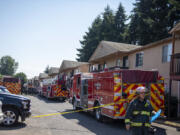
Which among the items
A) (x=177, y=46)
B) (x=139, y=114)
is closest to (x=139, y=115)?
(x=139, y=114)

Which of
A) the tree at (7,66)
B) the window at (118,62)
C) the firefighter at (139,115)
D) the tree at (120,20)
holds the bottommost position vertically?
the firefighter at (139,115)

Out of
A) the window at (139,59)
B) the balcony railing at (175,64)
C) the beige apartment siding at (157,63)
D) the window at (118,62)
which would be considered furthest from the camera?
the window at (118,62)

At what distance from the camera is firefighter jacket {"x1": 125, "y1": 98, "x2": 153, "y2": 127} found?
5340 millimetres

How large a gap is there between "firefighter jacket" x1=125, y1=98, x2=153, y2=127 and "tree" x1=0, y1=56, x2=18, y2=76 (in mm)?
153428

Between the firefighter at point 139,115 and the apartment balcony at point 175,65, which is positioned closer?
the firefighter at point 139,115

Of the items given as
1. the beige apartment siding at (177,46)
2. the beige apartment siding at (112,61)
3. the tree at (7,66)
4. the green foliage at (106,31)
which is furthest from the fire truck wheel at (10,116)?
the tree at (7,66)

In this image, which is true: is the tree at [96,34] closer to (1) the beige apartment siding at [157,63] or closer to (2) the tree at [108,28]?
(2) the tree at [108,28]

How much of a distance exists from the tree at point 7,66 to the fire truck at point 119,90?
482 feet

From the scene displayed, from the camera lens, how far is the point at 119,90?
9938 mm

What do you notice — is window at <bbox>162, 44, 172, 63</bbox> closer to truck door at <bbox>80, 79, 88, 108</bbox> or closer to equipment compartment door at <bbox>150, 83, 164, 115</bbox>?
equipment compartment door at <bbox>150, 83, 164, 115</bbox>

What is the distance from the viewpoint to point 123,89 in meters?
10.0

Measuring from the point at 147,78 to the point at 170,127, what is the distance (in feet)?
8.40

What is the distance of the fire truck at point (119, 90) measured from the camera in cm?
991

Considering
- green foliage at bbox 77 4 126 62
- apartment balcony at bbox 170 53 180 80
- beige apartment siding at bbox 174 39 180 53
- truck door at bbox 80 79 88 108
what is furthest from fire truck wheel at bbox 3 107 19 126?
green foliage at bbox 77 4 126 62
